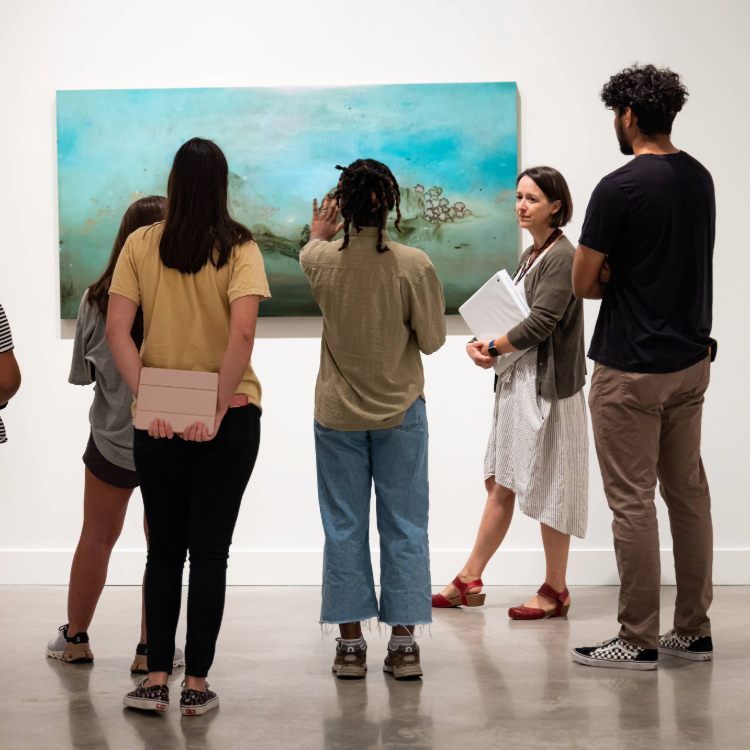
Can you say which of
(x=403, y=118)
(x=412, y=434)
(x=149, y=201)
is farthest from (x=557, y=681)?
(x=403, y=118)

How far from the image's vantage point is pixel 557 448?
10.00 ft

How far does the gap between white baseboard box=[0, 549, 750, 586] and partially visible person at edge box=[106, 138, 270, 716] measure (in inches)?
62.1

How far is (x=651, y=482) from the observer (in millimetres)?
2434

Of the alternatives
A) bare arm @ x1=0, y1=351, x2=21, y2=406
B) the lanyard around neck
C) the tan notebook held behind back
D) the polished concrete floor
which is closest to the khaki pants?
the polished concrete floor

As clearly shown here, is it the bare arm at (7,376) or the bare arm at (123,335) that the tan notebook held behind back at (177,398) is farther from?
the bare arm at (7,376)

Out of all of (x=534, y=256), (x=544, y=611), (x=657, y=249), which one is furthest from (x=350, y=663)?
(x=534, y=256)

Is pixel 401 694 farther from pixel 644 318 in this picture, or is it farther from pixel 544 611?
Answer: pixel 644 318

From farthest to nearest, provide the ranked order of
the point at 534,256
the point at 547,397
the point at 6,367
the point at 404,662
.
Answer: the point at 534,256, the point at 547,397, the point at 404,662, the point at 6,367

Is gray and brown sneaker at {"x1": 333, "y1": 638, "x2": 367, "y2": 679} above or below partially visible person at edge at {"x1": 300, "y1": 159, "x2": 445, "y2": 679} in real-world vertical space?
below

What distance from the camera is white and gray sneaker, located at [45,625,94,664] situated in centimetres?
257

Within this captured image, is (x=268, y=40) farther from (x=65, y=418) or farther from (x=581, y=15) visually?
(x=65, y=418)

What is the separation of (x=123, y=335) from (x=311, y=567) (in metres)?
1.86

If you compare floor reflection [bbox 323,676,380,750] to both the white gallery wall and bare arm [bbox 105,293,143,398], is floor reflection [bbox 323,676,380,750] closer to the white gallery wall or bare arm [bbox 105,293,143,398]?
bare arm [bbox 105,293,143,398]

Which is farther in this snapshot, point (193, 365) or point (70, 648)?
point (70, 648)
